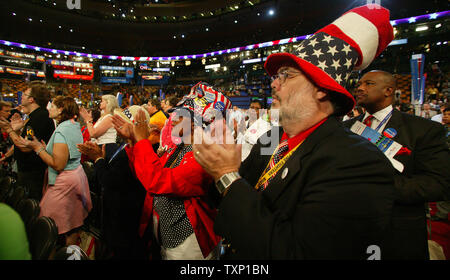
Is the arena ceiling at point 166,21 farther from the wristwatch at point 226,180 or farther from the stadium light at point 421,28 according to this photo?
the wristwatch at point 226,180

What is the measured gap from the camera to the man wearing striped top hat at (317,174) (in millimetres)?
771

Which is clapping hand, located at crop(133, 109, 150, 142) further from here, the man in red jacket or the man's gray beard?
the man's gray beard

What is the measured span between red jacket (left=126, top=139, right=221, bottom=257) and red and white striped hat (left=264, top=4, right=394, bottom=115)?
99 centimetres

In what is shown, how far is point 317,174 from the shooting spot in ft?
2.86

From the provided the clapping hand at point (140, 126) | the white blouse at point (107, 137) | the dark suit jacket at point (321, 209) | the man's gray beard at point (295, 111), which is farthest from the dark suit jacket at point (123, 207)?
the white blouse at point (107, 137)

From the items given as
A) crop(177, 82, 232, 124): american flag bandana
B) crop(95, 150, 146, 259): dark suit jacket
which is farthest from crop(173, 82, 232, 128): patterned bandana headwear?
crop(95, 150, 146, 259): dark suit jacket

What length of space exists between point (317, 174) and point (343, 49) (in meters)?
0.68

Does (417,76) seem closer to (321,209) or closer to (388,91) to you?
(388,91)

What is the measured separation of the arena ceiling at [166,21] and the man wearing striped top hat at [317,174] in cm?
2217

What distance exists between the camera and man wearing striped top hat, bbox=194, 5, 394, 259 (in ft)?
2.53

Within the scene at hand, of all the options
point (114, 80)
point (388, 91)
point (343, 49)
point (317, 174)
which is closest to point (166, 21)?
point (114, 80)

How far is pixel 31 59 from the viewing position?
26.0m

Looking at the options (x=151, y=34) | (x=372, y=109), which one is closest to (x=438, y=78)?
(x=372, y=109)
